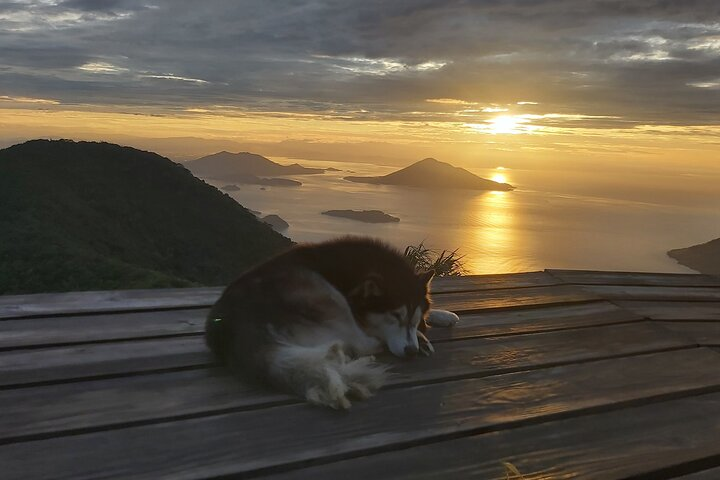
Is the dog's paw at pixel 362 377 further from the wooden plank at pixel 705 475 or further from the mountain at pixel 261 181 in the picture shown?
the mountain at pixel 261 181

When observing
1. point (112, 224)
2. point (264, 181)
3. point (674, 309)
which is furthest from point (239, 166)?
point (674, 309)

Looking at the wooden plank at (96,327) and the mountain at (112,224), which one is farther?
the mountain at (112,224)

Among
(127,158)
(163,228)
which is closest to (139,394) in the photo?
(163,228)

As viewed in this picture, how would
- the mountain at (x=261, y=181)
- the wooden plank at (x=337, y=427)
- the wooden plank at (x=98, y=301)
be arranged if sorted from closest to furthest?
the wooden plank at (x=337, y=427) → the wooden plank at (x=98, y=301) → the mountain at (x=261, y=181)

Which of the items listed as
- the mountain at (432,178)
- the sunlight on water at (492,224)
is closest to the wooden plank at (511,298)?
the sunlight on water at (492,224)

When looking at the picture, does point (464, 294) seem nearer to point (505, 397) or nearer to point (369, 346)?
point (369, 346)

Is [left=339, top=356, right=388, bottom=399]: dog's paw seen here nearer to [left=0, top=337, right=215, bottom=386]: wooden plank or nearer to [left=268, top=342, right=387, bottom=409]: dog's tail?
[left=268, top=342, right=387, bottom=409]: dog's tail

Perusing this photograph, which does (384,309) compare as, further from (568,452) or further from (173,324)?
(568,452)
